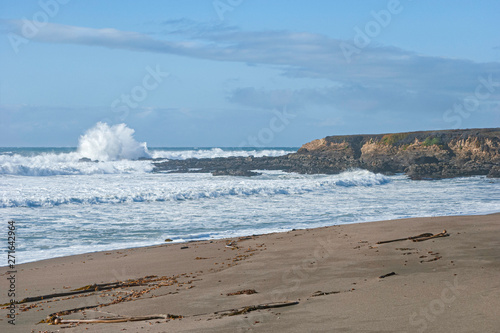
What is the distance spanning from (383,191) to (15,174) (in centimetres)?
2933

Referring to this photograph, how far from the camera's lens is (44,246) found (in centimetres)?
1218

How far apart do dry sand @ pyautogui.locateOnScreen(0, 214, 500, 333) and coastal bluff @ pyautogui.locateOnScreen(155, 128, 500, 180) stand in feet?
89.3

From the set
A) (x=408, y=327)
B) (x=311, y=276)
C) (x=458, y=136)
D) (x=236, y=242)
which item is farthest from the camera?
(x=458, y=136)

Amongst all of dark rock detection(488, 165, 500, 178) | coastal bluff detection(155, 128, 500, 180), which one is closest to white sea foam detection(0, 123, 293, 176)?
coastal bluff detection(155, 128, 500, 180)

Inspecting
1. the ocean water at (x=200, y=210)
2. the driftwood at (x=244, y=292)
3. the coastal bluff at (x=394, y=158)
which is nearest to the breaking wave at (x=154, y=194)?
the ocean water at (x=200, y=210)

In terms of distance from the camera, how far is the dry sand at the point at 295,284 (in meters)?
4.99

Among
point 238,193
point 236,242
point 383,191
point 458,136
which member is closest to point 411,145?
point 458,136

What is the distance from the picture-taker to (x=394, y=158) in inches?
1791

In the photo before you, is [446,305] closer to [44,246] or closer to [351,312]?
[351,312]

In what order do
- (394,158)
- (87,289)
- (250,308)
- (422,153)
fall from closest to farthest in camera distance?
(250,308), (87,289), (394,158), (422,153)

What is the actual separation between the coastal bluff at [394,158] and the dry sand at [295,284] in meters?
27.2

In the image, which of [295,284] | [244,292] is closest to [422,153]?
[295,284]

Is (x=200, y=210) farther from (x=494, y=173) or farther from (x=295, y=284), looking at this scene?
(x=494, y=173)

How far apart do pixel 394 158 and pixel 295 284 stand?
134 feet
